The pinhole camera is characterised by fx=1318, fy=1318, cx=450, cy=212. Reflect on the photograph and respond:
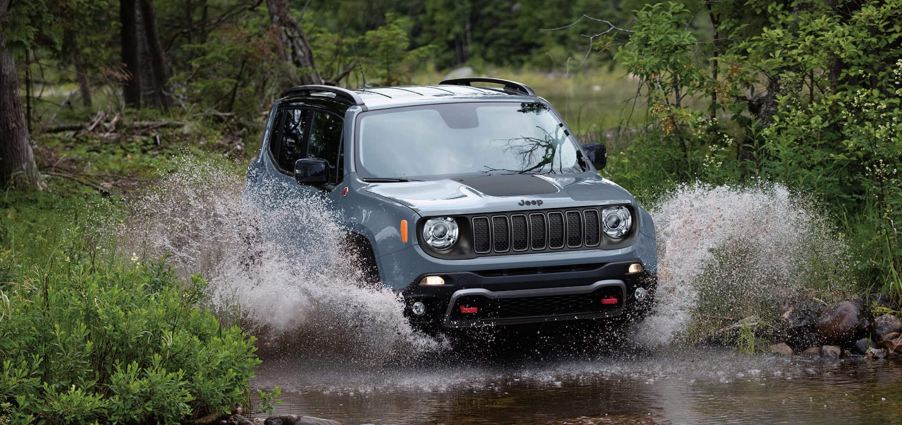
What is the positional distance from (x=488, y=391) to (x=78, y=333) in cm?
274

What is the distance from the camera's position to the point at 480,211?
8.61 meters

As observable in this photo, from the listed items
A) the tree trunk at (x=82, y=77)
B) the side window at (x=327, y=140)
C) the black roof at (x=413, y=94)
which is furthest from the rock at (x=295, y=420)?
the tree trunk at (x=82, y=77)

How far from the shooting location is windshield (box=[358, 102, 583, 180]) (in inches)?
379

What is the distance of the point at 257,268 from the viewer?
10117mm

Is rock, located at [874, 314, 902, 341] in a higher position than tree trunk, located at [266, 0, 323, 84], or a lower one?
lower

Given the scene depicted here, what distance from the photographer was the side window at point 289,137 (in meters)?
10.8

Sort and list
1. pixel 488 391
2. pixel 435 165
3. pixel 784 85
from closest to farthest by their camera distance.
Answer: pixel 488 391
pixel 435 165
pixel 784 85

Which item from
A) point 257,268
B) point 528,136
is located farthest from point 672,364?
point 257,268

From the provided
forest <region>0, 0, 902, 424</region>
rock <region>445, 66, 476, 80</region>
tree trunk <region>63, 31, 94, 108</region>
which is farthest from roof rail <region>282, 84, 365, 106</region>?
rock <region>445, 66, 476, 80</region>

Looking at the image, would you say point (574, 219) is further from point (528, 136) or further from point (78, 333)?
point (78, 333)

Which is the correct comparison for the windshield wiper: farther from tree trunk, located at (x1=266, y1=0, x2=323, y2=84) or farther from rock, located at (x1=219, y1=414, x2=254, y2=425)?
tree trunk, located at (x1=266, y1=0, x2=323, y2=84)

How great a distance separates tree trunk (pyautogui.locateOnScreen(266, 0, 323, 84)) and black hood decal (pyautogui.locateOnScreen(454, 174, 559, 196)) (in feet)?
45.9

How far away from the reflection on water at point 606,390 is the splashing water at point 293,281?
0.68 feet

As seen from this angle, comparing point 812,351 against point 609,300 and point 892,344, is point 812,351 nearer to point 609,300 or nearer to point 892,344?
point 892,344
